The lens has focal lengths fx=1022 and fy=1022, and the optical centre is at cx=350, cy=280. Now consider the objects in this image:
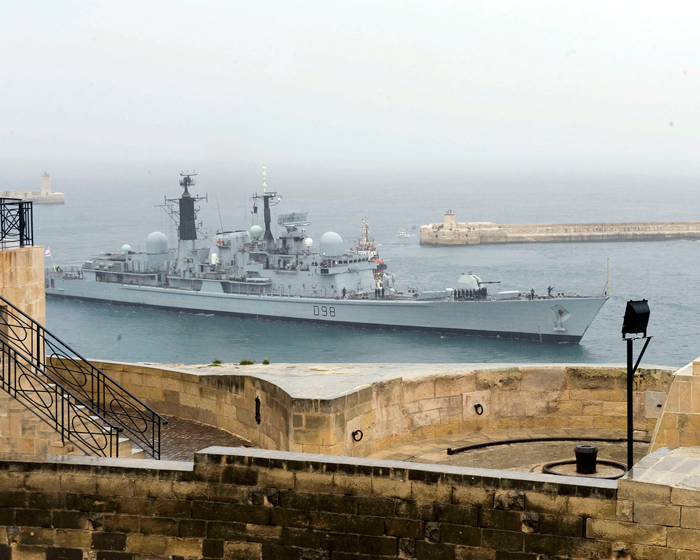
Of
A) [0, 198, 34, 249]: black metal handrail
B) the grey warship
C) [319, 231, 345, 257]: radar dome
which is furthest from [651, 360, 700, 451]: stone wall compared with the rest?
[319, 231, 345, 257]: radar dome

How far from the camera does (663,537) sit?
19.3 ft

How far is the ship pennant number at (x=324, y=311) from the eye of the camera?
68125mm

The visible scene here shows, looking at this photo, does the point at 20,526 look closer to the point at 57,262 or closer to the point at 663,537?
the point at 663,537

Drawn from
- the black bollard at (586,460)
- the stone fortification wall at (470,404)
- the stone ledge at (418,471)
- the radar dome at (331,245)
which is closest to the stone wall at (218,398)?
the stone fortification wall at (470,404)

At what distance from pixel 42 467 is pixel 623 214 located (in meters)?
154

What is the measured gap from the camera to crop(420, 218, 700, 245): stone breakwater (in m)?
113

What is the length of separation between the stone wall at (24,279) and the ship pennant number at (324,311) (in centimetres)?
5861

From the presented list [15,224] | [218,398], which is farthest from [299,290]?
[15,224]

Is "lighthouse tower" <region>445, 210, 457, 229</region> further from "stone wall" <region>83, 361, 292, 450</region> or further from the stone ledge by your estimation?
the stone ledge

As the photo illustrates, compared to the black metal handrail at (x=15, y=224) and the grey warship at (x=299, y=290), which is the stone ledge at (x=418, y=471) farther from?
the grey warship at (x=299, y=290)

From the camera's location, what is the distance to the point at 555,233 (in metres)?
114

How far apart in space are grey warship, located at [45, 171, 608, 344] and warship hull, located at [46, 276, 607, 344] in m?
0.06

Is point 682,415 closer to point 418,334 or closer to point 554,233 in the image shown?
point 418,334

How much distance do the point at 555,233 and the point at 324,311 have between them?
2053 inches
